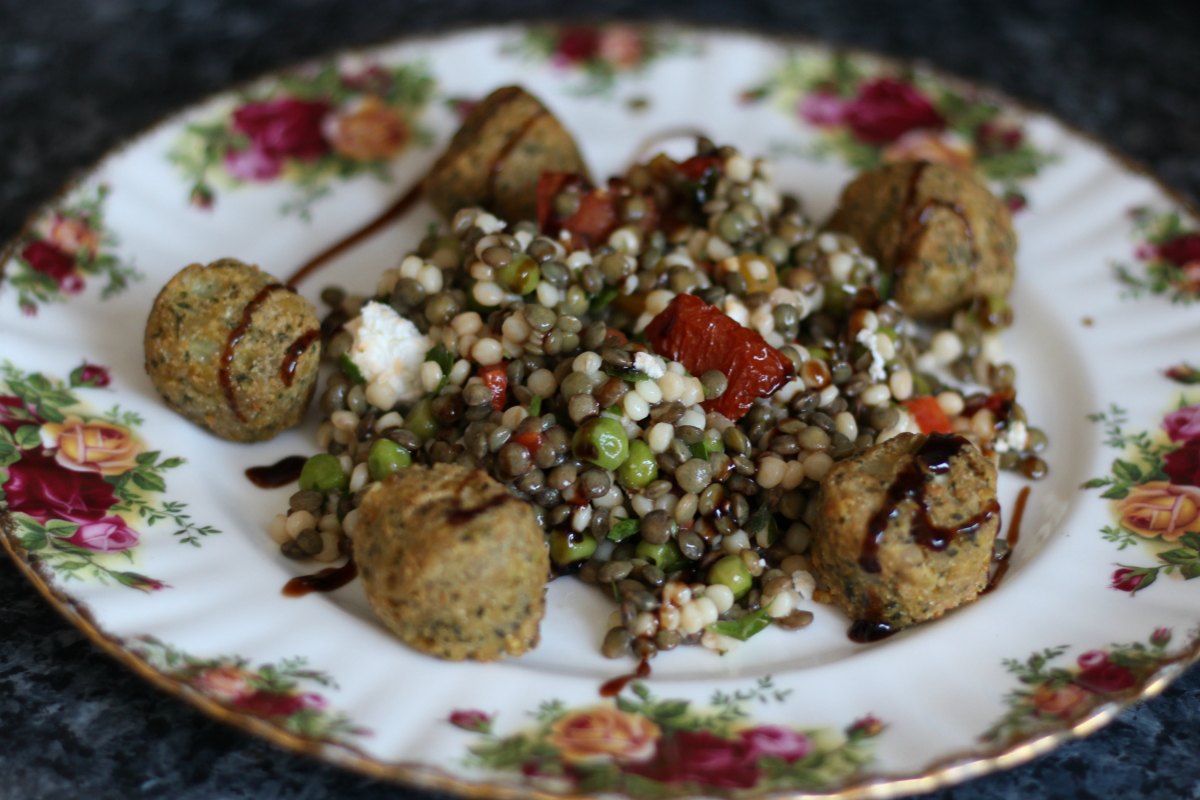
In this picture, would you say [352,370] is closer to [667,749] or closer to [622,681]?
[622,681]

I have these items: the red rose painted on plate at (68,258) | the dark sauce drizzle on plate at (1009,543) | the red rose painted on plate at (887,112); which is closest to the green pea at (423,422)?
the red rose painted on plate at (68,258)

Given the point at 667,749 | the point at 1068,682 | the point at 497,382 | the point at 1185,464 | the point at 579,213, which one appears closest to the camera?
the point at 667,749

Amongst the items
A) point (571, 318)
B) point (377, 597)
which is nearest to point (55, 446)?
point (377, 597)

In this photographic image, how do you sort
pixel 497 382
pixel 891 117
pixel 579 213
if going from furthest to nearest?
1. pixel 891 117
2. pixel 579 213
3. pixel 497 382

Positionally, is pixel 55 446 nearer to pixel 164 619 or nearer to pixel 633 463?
pixel 164 619

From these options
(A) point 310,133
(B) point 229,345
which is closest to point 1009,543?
(B) point 229,345

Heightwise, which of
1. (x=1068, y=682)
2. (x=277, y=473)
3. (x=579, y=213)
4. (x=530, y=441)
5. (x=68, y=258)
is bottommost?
(x=1068, y=682)
